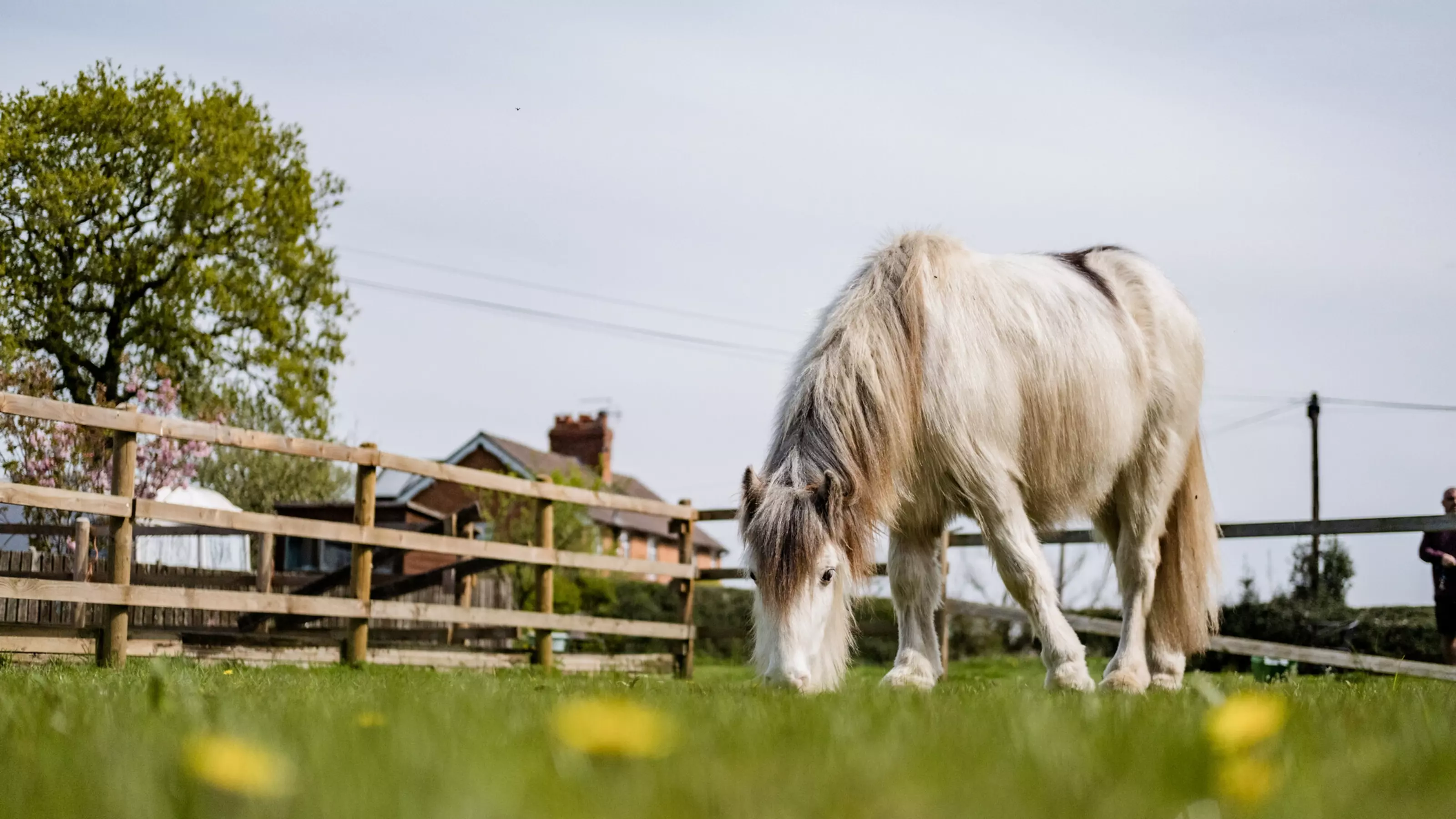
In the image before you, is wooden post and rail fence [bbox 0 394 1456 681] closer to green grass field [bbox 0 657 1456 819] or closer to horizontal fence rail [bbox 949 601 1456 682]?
horizontal fence rail [bbox 949 601 1456 682]

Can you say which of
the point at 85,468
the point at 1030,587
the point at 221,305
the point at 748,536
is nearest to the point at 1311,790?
the point at 748,536

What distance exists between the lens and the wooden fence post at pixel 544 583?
10.1 meters

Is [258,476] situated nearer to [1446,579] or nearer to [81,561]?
[81,561]

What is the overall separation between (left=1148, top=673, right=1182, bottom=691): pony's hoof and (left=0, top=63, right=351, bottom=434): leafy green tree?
1919 centimetres

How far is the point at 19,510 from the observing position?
2247 centimetres

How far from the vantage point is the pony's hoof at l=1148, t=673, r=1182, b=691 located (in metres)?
5.79

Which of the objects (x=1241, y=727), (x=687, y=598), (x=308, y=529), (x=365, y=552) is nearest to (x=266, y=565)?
(x=365, y=552)

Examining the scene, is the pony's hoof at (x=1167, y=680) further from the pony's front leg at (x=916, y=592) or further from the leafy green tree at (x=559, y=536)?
the leafy green tree at (x=559, y=536)

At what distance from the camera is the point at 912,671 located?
545cm

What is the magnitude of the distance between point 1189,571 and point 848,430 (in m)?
2.40

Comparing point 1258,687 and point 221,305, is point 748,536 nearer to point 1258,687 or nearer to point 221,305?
point 1258,687

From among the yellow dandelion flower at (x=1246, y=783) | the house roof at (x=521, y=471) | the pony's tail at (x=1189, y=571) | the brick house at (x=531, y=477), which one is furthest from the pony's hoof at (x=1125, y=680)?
the house roof at (x=521, y=471)

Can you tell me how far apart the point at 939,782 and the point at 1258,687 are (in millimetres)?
4194

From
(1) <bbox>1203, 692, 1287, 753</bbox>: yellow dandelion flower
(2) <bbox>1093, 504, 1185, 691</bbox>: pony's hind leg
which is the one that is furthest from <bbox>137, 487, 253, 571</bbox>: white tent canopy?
(1) <bbox>1203, 692, 1287, 753</bbox>: yellow dandelion flower
